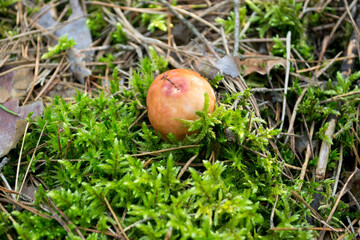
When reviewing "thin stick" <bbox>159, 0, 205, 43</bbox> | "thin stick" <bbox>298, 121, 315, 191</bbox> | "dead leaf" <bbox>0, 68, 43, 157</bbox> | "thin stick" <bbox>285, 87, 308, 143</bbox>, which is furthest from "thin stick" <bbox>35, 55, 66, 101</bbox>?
"thin stick" <bbox>298, 121, 315, 191</bbox>

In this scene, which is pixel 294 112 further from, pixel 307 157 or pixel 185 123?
pixel 185 123

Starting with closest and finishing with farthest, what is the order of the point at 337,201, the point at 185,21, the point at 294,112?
the point at 337,201, the point at 294,112, the point at 185,21

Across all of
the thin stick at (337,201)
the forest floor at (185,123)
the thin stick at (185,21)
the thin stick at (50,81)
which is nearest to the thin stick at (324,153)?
the forest floor at (185,123)

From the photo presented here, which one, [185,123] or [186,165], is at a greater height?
[185,123]

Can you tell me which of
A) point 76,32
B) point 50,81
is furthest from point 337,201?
point 76,32

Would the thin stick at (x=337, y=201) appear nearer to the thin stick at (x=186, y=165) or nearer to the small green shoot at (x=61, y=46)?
the thin stick at (x=186, y=165)

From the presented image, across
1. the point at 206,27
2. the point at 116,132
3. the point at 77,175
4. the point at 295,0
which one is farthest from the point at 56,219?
the point at 295,0
